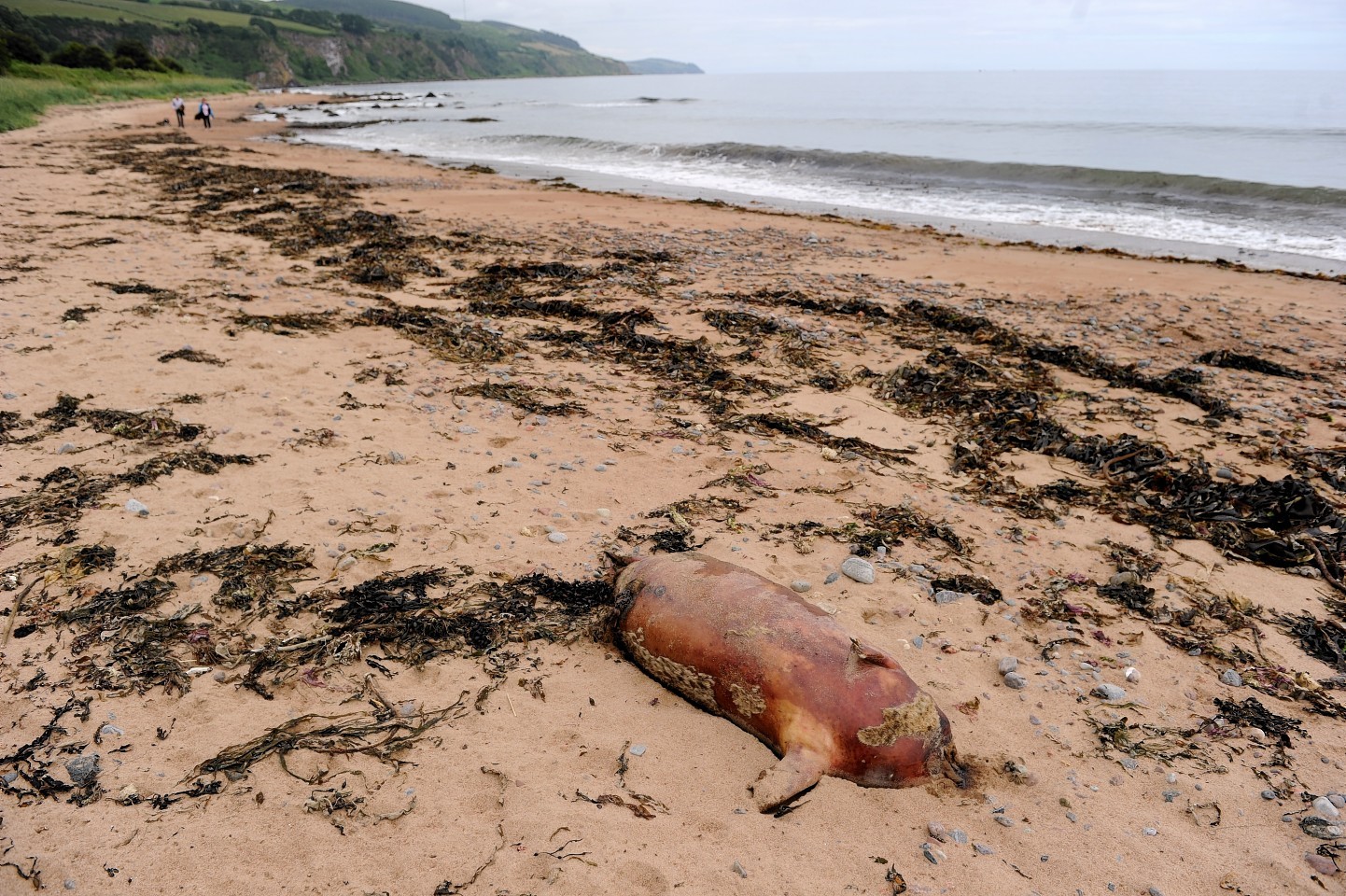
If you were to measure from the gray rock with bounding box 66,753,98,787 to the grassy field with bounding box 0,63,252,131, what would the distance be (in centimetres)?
3649

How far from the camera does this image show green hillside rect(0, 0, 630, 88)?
72.5m

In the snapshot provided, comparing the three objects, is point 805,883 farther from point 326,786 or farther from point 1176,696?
point 1176,696

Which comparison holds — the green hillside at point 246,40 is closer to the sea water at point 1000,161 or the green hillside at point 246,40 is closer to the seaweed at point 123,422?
the sea water at point 1000,161

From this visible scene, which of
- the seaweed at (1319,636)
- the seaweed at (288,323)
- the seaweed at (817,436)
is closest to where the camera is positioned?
the seaweed at (1319,636)

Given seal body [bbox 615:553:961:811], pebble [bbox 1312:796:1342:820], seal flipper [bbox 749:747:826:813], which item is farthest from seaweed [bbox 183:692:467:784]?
pebble [bbox 1312:796:1342:820]

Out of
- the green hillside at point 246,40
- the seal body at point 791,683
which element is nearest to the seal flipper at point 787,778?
the seal body at point 791,683

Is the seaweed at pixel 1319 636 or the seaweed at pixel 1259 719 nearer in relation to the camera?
the seaweed at pixel 1259 719

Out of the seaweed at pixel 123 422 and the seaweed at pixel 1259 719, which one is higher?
the seaweed at pixel 1259 719

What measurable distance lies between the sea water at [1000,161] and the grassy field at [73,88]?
37.8ft

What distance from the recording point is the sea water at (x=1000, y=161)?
16.9 meters

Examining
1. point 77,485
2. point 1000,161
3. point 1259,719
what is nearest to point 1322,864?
point 1259,719

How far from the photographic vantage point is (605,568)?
4.11 meters

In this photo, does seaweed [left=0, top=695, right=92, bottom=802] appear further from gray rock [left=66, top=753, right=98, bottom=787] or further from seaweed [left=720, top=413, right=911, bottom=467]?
seaweed [left=720, top=413, right=911, bottom=467]

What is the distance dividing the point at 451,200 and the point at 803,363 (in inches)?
488
